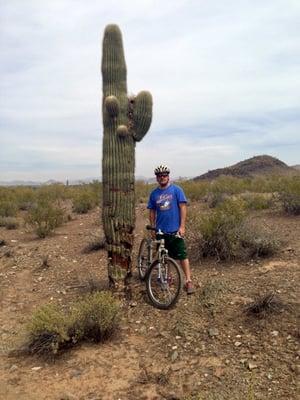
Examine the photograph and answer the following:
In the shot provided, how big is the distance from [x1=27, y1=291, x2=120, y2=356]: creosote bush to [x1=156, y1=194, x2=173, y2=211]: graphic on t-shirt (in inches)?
65.1

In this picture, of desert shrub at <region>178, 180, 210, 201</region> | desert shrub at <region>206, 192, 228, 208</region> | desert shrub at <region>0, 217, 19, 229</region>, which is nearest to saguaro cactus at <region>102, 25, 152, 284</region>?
desert shrub at <region>206, 192, 228, 208</region>

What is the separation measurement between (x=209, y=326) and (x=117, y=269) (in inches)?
68.6

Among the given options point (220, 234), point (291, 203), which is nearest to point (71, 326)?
point (220, 234)

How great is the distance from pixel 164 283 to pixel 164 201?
1.17m

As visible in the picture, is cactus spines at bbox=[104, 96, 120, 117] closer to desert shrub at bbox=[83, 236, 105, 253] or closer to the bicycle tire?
the bicycle tire

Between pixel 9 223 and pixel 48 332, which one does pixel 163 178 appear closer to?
pixel 48 332

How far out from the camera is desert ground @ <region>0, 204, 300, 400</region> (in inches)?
173

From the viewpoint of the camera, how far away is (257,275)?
6.85 meters

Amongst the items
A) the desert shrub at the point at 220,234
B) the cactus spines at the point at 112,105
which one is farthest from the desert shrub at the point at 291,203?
the cactus spines at the point at 112,105

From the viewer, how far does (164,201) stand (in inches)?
259

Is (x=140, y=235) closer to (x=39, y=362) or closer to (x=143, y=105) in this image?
(x=143, y=105)

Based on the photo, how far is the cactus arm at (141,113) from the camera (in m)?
6.63

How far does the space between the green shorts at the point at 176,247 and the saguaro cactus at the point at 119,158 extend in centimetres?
57

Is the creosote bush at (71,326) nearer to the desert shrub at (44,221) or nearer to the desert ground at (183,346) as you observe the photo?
the desert ground at (183,346)
